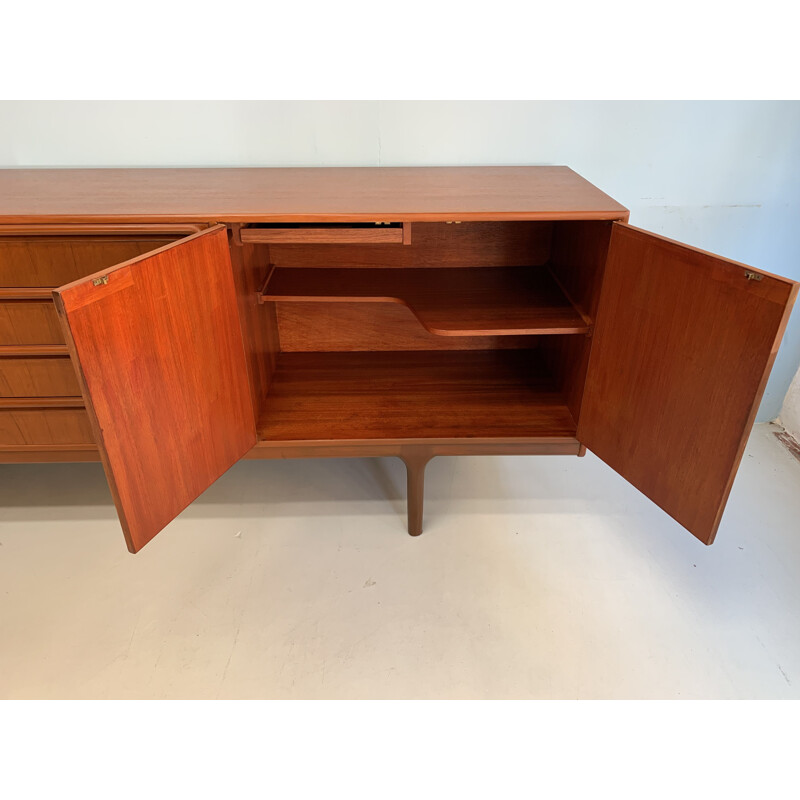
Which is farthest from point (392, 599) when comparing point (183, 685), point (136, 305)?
point (136, 305)

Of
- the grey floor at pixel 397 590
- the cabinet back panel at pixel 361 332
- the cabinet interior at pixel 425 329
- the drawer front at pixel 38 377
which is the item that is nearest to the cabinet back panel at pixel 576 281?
the cabinet interior at pixel 425 329

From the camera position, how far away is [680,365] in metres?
1.29

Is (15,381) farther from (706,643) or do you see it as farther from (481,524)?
(706,643)

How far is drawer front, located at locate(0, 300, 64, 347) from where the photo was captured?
1.48m

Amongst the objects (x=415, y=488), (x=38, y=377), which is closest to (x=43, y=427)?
(x=38, y=377)

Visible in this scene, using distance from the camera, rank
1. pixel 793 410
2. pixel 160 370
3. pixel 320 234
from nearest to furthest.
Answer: pixel 160 370 → pixel 320 234 → pixel 793 410

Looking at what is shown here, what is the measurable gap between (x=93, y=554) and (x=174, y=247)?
1056 mm

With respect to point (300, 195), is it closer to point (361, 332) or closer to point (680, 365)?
point (361, 332)

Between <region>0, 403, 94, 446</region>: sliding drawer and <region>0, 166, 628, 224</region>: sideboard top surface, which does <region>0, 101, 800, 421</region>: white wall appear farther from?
<region>0, 403, 94, 446</region>: sliding drawer

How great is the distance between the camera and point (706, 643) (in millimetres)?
1496

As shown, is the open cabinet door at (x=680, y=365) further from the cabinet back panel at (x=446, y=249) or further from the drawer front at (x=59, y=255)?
the drawer front at (x=59, y=255)

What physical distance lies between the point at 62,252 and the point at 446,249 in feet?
3.56

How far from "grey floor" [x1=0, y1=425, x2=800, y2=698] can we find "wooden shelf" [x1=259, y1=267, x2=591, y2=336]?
0.68 metres

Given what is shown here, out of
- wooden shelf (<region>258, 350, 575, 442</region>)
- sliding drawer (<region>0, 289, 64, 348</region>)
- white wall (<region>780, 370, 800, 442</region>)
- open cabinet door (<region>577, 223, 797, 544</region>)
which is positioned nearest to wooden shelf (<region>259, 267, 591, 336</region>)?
open cabinet door (<region>577, 223, 797, 544</region>)
